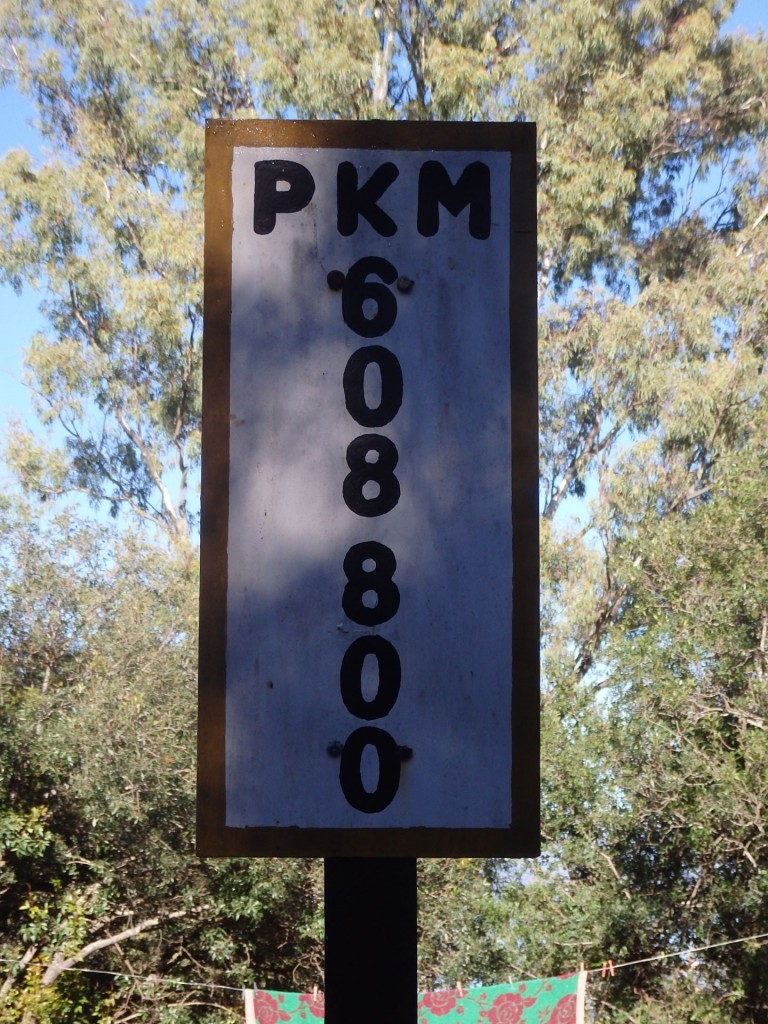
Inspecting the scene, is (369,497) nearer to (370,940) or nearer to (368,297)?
(368,297)

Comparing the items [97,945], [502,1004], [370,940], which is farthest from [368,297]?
[97,945]

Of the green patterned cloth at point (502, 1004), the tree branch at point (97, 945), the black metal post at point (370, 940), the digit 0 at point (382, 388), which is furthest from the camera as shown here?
the tree branch at point (97, 945)

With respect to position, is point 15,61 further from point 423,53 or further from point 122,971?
point 122,971

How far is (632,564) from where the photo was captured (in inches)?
407

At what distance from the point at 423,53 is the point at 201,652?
14825 millimetres

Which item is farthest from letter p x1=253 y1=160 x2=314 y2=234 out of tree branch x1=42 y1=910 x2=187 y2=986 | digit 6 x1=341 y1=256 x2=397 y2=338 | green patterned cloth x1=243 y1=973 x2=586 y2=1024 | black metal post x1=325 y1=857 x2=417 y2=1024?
tree branch x1=42 y1=910 x2=187 y2=986

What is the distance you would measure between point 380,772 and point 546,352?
13224 millimetres

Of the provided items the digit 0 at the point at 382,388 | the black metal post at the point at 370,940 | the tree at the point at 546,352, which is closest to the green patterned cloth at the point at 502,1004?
the tree at the point at 546,352

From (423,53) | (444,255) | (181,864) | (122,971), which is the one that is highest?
(423,53)

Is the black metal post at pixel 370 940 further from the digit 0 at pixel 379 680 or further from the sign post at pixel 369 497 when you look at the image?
the digit 0 at pixel 379 680

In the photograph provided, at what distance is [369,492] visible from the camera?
1312 mm

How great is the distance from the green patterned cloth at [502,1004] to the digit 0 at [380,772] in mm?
6250

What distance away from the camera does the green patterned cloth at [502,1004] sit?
23.1 feet

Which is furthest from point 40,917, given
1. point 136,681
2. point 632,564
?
point 632,564
